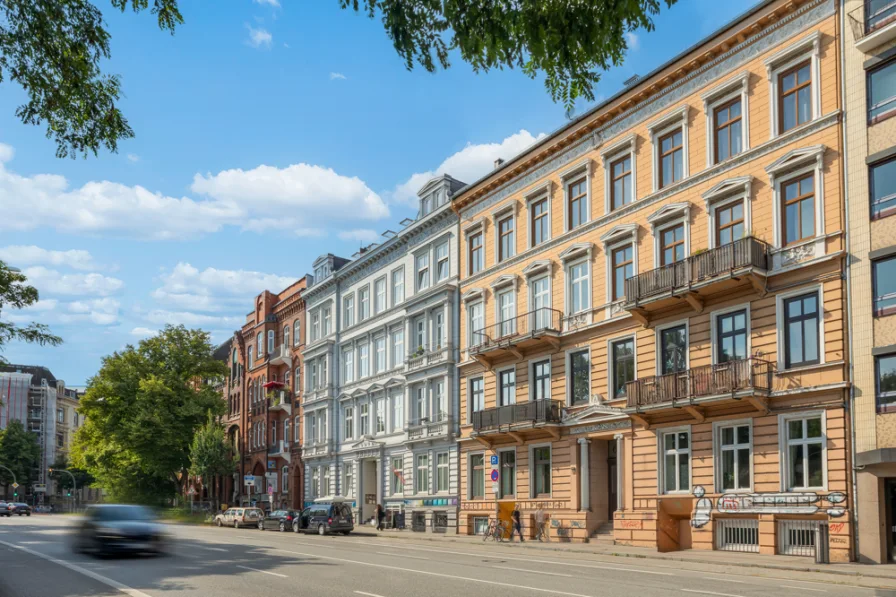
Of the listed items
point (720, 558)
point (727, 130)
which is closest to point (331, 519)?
point (720, 558)

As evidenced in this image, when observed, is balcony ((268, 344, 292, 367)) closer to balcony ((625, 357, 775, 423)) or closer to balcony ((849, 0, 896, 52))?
balcony ((625, 357, 775, 423))

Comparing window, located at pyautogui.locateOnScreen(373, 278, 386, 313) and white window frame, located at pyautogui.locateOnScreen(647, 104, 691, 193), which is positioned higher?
white window frame, located at pyautogui.locateOnScreen(647, 104, 691, 193)

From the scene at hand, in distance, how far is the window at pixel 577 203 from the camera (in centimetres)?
3703

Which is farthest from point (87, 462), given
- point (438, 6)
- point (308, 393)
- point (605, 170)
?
point (438, 6)

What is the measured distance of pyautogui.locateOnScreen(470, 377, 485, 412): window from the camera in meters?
42.7

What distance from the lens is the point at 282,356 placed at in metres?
68.4

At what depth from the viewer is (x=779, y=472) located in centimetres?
2697

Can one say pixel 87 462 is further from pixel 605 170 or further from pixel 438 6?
pixel 438 6

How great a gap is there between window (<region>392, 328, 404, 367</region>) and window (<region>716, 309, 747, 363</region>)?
23864mm

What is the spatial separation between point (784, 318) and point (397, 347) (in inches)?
1075

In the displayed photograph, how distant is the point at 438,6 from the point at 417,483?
41.6 metres

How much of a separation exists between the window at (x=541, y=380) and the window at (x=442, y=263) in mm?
9494

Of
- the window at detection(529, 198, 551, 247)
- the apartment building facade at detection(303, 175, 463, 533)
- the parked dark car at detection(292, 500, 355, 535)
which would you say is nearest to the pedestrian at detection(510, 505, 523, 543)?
the apartment building facade at detection(303, 175, 463, 533)

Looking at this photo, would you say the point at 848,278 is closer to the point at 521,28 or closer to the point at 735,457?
the point at 735,457
